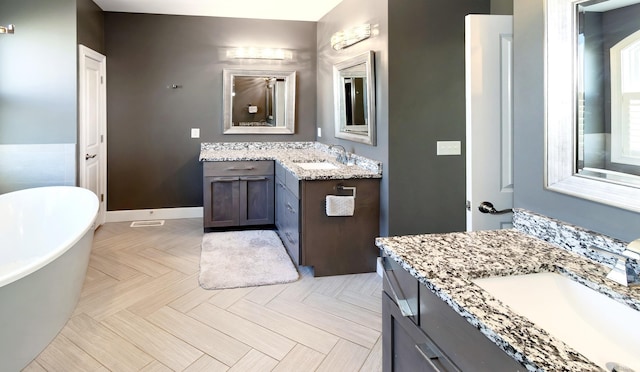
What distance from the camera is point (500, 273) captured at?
1204 millimetres

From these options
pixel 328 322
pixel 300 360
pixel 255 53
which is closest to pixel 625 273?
pixel 300 360

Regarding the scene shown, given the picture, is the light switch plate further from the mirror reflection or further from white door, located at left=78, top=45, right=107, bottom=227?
white door, located at left=78, top=45, right=107, bottom=227

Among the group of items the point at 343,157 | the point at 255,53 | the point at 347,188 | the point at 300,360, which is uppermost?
the point at 255,53

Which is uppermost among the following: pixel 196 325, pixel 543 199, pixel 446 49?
pixel 446 49

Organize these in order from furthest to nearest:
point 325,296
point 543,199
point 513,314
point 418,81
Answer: point 418,81
point 325,296
point 543,199
point 513,314

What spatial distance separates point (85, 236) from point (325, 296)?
1.62 meters

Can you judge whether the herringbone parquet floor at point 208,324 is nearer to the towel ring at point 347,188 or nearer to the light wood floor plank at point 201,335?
the light wood floor plank at point 201,335

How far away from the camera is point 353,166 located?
3.86 meters

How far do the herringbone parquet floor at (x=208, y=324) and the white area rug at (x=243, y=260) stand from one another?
0.34 ft

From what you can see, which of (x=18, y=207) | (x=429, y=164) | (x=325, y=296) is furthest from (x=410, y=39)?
(x=18, y=207)

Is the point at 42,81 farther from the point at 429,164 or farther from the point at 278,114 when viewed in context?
the point at 429,164

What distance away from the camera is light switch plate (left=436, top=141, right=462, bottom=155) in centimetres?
330

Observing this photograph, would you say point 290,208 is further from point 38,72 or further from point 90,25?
point 90,25

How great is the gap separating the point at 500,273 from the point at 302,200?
7.28 feet
